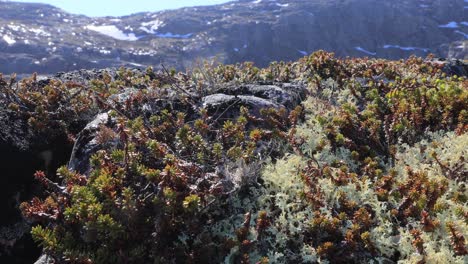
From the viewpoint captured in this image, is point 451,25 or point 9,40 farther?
point 451,25

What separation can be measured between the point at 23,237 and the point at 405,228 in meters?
5.41

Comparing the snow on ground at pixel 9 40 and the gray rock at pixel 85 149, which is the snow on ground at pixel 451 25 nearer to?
the snow on ground at pixel 9 40

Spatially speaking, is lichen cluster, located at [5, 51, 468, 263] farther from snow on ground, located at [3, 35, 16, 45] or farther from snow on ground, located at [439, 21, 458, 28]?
snow on ground, located at [439, 21, 458, 28]

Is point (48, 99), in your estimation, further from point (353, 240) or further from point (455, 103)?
point (455, 103)

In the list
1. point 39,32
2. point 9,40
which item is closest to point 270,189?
point 9,40

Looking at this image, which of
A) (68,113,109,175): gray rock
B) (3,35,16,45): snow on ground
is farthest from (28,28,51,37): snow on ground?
(68,113,109,175): gray rock

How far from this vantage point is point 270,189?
5.63 metres

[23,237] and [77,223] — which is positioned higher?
[77,223]

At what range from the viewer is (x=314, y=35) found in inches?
7810

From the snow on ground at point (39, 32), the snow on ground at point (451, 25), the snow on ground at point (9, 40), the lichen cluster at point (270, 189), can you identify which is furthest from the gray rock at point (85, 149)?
the snow on ground at point (451, 25)

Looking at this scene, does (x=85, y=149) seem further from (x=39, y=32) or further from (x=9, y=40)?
(x=39, y=32)

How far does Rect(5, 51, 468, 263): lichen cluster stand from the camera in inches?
182

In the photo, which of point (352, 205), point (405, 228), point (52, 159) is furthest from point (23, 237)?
point (405, 228)

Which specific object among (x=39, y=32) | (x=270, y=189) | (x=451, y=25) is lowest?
(x=451, y=25)
